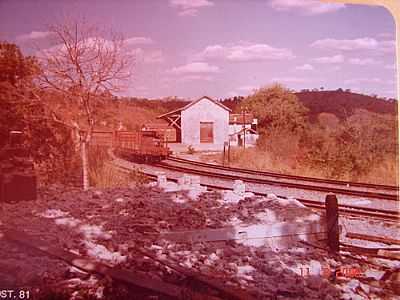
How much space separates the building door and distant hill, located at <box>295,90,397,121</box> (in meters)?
0.58

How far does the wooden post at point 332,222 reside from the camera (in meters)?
2.92

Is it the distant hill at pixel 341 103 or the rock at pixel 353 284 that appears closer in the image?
the rock at pixel 353 284

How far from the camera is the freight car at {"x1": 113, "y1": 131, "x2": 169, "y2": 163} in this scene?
2705 millimetres

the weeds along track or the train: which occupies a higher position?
the train

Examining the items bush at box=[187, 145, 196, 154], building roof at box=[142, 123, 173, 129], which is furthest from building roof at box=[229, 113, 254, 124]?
building roof at box=[142, 123, 173, 129]

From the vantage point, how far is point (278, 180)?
9.73ft

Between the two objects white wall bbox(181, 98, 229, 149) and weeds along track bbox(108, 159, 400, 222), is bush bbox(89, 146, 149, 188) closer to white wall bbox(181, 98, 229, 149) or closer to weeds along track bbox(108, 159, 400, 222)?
weeds along track bbox(108, 159, 400, 222)

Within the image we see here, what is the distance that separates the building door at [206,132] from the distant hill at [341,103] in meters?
0.58

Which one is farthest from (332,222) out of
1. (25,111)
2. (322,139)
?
Answer: (25,111)

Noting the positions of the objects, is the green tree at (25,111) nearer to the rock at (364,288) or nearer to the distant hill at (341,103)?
the distant hill at (341,103)

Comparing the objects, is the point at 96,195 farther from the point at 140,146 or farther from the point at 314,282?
the point at 314,282

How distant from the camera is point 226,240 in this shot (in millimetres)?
2707

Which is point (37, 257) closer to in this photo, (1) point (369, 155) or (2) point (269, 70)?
(2) point (269, 70)

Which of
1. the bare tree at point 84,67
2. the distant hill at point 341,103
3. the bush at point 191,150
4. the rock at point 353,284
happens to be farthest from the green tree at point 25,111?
the rock at point 353,284
